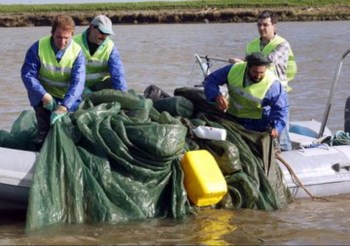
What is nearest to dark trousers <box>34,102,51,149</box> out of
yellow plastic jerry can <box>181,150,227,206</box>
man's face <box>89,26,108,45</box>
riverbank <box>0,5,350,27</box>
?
man's face <box>89,26,108,45</box>

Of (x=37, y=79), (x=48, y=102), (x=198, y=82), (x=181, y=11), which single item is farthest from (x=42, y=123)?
(x=181, y=11)

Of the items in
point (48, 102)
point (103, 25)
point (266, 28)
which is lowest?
point (48, 102)

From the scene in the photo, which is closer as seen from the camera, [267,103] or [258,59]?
[258,59]

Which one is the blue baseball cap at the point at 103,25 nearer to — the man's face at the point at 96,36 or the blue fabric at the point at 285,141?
the man's face at the point at 96,36

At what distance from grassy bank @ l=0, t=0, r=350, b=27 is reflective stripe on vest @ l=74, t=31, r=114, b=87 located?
3840 cm

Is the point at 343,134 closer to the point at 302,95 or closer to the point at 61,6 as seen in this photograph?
the point at 302,95

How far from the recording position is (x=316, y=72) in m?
20.0

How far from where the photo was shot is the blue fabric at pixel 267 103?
27.6 feet

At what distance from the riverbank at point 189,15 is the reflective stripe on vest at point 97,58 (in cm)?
3834

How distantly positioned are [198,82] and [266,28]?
5.97 meters

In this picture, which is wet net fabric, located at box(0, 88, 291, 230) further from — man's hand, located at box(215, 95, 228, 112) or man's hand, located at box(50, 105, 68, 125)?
man's hand, located at box(215, 95, 228, 112)

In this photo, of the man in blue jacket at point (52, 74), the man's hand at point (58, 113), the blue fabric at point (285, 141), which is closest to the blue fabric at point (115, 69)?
the man in blue jacket at point (52, 74)

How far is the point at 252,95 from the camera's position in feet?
27.6

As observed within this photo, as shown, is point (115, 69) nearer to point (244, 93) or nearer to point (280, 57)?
point (244, 93)
